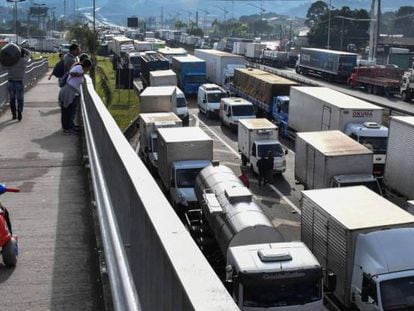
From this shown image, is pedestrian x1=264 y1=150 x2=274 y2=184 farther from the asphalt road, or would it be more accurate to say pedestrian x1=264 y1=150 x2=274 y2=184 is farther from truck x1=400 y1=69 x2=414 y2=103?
truck x1=400 y1=69 x2=414 y2=103

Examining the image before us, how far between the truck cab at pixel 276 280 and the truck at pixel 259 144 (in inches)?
582

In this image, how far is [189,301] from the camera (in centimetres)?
214

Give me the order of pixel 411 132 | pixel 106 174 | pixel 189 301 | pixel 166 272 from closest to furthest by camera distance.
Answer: pixel 189 301 → pixel 166 272 → pixel 106 174 → pixel 411 132

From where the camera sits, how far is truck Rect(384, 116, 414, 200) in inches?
850

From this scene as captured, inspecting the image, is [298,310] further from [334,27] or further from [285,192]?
[334,27]

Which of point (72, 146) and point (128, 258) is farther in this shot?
point (72, 146)

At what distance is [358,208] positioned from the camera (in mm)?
14148

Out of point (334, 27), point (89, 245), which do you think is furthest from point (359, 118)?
point (334, 27)

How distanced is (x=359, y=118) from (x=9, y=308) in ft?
81.4

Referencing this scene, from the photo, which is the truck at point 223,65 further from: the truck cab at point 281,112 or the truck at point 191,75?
the truck cab at point 281,112

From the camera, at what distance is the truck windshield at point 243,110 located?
38188 millimetres

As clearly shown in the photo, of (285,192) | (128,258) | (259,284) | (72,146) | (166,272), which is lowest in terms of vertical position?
Result: (285,192)

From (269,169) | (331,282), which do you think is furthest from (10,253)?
(269,169)

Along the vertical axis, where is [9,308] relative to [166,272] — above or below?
below
